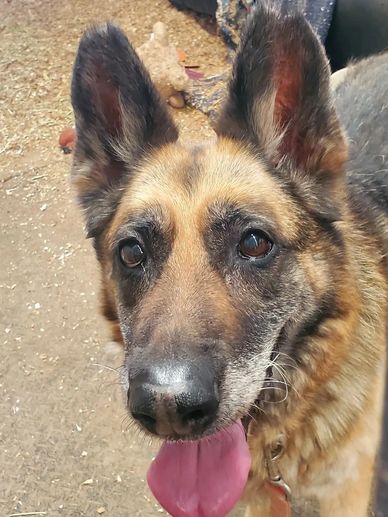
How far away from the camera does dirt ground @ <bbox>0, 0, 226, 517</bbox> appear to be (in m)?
3.54

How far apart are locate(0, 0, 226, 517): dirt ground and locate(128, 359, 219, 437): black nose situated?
0.87 m

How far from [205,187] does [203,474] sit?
3.44 feet

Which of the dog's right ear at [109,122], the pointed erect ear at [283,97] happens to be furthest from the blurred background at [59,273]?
the pointed erect ear at [283,97]

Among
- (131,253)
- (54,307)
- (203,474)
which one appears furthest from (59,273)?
(203,474)

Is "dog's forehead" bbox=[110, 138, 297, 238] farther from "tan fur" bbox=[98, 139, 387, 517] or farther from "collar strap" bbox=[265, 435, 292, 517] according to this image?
"collar strap" bbox=[265, 435, 292, 517]

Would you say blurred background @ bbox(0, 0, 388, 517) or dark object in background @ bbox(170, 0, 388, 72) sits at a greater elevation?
dark object in background @ bbox(170, 0, 388, 72)

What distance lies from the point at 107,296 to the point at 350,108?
70.8 inches

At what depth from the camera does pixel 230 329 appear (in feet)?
6.95

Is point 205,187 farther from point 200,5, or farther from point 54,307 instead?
point 200,5

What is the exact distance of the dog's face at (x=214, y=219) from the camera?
204 centimetres

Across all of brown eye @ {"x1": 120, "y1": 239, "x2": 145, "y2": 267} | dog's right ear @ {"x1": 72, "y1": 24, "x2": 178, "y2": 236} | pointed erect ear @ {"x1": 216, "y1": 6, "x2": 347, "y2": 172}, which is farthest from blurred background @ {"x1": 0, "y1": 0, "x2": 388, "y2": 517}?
pointed erect ear @ {"x1": 216, "y1": 6, "x2": 347, "y2": 172}

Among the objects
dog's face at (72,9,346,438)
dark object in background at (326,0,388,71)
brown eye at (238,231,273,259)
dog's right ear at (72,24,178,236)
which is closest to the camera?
dog's face at (72,9,346,438)

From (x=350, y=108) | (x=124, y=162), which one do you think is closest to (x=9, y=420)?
(x=124, y=162)

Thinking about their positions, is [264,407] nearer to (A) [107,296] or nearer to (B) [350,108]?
(A) [107,296]
